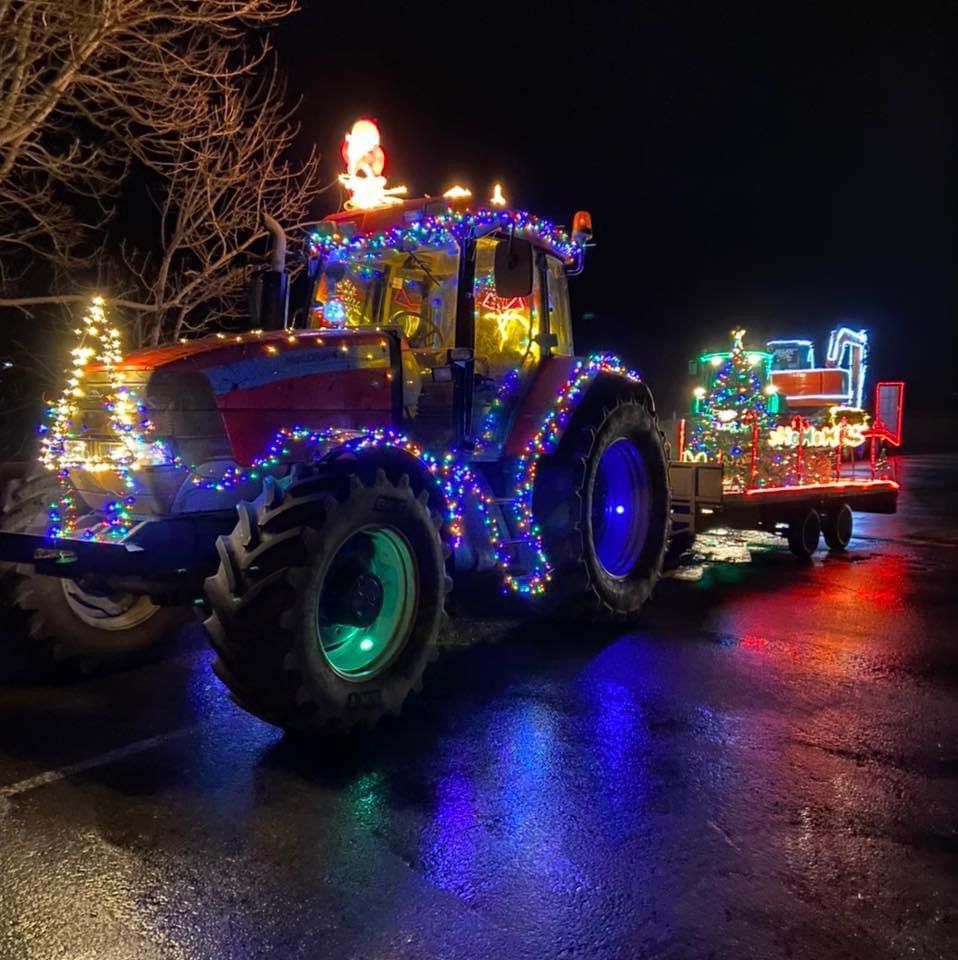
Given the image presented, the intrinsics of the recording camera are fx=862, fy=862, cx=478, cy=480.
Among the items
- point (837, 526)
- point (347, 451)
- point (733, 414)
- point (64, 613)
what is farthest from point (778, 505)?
point (64, 613)

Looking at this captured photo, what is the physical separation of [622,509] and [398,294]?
2.87m

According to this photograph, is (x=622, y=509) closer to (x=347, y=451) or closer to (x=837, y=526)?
(x=347, y=451)

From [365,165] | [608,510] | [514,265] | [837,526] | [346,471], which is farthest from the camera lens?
[837,526]

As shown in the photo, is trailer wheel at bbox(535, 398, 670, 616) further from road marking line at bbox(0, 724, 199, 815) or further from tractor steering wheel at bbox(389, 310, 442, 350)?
road marking line at bbox(0, 724, 199, 815)

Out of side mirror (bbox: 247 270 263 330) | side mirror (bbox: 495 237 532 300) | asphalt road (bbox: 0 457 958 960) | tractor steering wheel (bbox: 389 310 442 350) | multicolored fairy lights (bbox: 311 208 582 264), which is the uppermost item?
multicolored fairy lights (bbox: 311 208 582 264)

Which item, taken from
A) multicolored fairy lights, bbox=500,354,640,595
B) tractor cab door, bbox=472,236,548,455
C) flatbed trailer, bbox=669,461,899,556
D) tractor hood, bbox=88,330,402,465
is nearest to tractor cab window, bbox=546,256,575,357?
tractor cab door, bbox=472,236,548,455

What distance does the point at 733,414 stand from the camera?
34.4ft

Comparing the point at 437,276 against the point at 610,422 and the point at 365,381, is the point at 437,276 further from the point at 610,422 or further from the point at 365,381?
the point at 610,422

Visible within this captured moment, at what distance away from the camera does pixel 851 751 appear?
4.61 metres

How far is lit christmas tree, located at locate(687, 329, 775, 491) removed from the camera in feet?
33.5

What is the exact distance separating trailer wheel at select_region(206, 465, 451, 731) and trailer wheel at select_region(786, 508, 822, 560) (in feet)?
23.2

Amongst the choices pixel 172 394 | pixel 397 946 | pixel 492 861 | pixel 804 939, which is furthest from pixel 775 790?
pixel 172 394

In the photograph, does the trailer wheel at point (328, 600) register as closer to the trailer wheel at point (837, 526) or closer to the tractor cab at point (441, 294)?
the tractor cab at point (441, 294)

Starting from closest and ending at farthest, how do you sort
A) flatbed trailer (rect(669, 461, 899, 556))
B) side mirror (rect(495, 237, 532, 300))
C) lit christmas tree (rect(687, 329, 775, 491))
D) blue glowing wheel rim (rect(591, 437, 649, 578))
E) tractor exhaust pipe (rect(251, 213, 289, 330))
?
side mirror (rect(495, 237, 532, 300)), tractor exhaust pipe (rect(251, 213, 289, 330)), blue glowing wheel rim (rect(591, 437, 649, 578)), flatbed trailer (rect(669, 461, 899, 556)), lit christmas tree (rect(687, 329, 775, 491))
